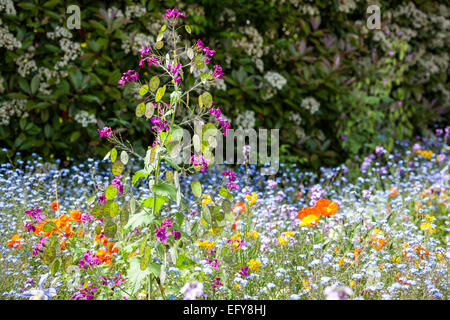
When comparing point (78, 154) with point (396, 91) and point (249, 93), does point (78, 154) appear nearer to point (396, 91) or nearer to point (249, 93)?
point (249, 93)

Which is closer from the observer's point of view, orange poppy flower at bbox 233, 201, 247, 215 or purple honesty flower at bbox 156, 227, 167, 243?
purple honesty flower at bbox 156, 227, 167, 243

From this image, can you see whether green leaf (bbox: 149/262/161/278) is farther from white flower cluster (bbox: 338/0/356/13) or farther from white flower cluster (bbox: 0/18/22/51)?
white flower cluster (bbox: 338/0/356/13)

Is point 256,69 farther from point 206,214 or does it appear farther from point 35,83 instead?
point 206,214

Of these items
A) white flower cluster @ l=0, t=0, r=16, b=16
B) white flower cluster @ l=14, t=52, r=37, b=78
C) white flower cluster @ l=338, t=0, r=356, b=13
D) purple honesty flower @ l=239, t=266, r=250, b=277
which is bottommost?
purple honesty flower @ l=239, t=266, r=250, b=277

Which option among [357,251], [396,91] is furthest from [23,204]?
[396,91]

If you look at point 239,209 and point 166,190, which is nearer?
point 166,190

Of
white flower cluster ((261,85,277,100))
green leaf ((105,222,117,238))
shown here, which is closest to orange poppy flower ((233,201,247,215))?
green leaf ((105,222,117,238))

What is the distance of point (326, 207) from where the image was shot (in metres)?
2.64

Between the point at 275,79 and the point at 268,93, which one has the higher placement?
the point at 275,79

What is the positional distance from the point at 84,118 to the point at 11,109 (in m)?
0.61

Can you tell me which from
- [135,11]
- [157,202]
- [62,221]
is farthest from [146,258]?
[135,11]

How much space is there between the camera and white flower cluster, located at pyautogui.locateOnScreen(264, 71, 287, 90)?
483 cm

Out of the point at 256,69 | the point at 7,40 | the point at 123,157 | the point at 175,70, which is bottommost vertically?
the point at 123,157

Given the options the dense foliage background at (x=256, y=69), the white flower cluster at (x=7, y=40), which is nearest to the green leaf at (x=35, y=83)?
the dense foliage background at (x=256, y=69)
